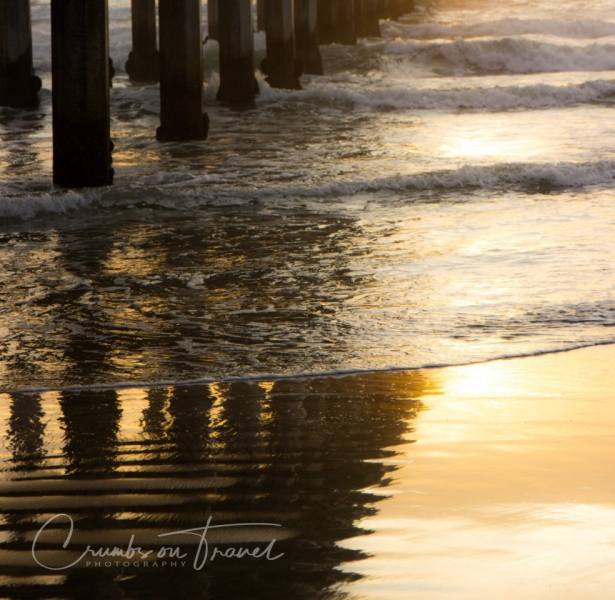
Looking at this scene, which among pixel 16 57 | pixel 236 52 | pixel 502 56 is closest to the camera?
pixel 16 57

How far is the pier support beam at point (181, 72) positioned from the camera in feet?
30.1

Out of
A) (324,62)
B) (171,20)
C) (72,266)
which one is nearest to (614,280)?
(72,266)

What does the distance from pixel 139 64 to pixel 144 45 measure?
37cm

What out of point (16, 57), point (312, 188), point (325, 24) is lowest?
point (312, 188)

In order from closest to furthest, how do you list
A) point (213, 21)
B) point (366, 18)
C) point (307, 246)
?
1. point (307, 246)
2. point (213, 21)
3. point (366, 18)

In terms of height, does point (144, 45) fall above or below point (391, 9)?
below

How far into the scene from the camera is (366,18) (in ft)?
84.5

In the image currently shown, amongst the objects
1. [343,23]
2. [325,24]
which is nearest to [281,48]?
[325,24]

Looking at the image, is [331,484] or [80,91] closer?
[331,484]

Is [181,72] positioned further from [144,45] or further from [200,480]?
[144,45]

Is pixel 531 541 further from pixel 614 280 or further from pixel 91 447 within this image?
pixel 614 280

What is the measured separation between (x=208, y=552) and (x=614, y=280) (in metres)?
3.34

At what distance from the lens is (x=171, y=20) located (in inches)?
362

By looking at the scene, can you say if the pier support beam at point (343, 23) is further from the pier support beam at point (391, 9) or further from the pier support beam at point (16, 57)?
the pier support beam at point (16, 57)
